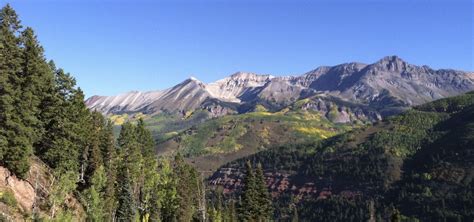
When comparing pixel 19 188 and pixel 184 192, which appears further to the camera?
pixel 184 192

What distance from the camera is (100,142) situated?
89.6 meters

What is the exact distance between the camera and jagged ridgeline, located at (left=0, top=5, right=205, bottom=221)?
57.1 m

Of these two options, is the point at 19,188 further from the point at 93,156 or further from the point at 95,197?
the point at 93,156

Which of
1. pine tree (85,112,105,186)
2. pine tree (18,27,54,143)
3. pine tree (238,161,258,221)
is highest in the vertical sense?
pine tree (18,27,54,143)

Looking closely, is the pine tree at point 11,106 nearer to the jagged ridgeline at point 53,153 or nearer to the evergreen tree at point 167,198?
the jagged ridgeline at point 53,153

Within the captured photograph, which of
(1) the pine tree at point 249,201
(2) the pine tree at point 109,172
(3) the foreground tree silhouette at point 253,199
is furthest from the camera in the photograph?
(3) the foreground tree silhouette at point 253,199

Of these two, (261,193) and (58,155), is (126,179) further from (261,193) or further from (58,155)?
(261,193)

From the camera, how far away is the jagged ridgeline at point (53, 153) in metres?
57.1

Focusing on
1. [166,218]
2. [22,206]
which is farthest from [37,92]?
[166,218]

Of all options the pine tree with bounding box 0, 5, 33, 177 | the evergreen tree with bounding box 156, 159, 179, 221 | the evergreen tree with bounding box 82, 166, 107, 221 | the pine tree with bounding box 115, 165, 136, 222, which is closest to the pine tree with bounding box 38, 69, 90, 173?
the evergreen tree with bounding box 82, 166, 107, 221

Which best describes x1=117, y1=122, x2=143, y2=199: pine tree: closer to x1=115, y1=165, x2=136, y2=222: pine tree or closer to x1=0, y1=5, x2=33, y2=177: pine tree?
x1=115, y1=165, x2=136, y2=222: pine tree

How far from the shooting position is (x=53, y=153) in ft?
227

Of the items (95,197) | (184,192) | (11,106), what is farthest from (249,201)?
(11,106)

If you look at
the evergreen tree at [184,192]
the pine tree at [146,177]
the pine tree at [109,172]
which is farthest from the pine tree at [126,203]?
the evergreen tree at [184,192]
